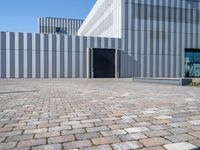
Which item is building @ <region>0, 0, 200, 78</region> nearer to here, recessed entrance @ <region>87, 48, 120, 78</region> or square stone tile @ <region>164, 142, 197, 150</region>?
recessed entrance @ <region>87, 48, 120, 78</region>

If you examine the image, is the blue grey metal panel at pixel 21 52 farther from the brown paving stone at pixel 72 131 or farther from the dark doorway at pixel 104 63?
the brown paving stone at pixel 72 131

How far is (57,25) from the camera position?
8262 centimetres

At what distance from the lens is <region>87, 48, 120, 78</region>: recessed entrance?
3259cm

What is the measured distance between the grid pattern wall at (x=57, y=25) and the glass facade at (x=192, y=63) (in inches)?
2042

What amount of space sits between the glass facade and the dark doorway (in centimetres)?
1314

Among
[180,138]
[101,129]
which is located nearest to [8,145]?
[101,129]

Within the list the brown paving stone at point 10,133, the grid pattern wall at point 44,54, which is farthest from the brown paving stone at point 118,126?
the grid pattern wall at point 44,54

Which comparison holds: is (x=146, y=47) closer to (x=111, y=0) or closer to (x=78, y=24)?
(x=111, y=0)

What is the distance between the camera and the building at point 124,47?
101ft

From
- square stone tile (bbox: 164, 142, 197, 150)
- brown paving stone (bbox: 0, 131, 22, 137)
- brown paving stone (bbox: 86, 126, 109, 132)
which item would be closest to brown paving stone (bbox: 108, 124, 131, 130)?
brown paving stone (bbox: 86, 126, 109, 132)

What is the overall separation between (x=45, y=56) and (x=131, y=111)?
87.9 ft

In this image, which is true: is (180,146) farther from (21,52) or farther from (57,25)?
(57,25)

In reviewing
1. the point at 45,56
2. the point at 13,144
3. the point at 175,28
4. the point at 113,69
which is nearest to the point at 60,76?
the point at 45,56

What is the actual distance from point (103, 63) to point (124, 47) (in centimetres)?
387
